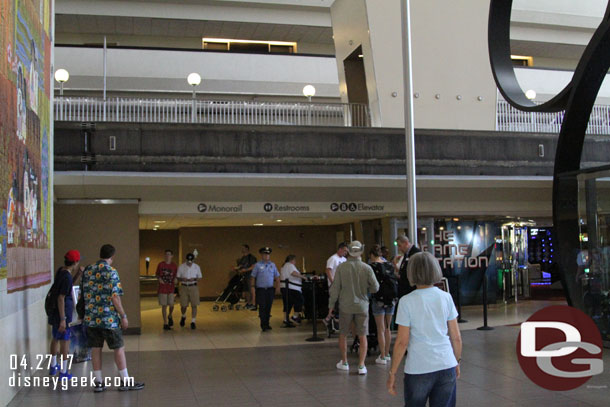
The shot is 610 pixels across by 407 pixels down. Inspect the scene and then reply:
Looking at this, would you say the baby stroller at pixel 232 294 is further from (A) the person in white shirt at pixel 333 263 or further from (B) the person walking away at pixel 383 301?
(B) the person walking away at pixel 383 301

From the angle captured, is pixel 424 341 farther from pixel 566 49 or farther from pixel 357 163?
pixel 566 49

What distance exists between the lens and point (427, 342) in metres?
4.82

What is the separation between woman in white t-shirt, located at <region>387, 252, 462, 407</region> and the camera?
4.77 metres

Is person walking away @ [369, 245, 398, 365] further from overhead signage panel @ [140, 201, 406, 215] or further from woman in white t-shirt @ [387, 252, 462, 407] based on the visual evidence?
overhead signage panel @ [140, 201, 406, 215]

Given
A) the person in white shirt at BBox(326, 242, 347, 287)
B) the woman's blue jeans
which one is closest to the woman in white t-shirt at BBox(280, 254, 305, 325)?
the person in white shirt at BBox(326, 242, 347, 287)

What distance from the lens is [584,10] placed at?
2769 centimetres

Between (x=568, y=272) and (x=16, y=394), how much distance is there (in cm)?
767

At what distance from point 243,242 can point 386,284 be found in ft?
48.8

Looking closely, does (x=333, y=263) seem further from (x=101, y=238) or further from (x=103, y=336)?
(x=103, y=336)

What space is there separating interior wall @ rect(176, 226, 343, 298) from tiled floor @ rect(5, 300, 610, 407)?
1023 centimetres

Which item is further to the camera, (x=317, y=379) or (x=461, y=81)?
(x=461, y=81)

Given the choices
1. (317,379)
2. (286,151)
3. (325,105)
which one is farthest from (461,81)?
(317,379)
